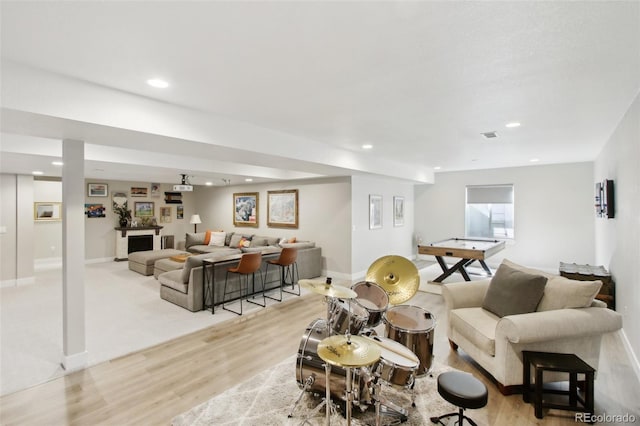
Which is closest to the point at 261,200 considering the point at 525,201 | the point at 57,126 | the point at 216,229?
the point at 216,229

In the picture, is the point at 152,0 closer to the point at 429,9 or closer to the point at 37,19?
the point at 37,19

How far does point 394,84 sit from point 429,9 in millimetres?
948

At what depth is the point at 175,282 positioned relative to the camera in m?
4.86

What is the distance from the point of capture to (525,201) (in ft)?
24.2

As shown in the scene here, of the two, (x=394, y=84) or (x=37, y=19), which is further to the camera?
(x=394, y=84)

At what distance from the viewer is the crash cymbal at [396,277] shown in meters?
3.07

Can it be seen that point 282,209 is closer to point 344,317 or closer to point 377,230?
point 377,230

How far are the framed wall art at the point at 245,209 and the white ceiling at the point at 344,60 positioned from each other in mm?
4938

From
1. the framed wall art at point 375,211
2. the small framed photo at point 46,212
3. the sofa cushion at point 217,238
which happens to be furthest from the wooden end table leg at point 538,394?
the small framed photo at point 46,212

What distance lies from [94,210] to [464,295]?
372 inches

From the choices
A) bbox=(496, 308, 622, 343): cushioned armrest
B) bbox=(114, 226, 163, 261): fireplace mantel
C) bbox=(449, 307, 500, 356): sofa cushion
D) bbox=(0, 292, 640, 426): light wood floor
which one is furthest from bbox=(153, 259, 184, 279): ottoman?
bbox=(496, 308, 622, 343): cushioned armrest

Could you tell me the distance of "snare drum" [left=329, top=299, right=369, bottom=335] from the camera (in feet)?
7.95

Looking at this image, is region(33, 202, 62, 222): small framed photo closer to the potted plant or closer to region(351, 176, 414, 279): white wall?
the potted plant

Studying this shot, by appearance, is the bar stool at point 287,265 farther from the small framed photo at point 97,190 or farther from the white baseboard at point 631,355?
the small framed photo at point 97,190
